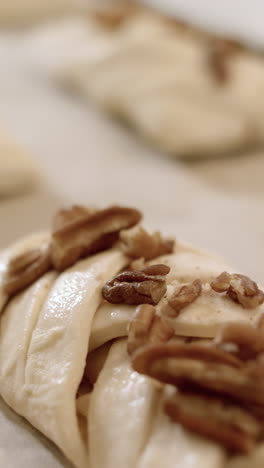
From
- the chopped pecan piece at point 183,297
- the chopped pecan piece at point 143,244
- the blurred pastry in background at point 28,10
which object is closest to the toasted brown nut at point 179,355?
the chopped pecan piece at point 183,297

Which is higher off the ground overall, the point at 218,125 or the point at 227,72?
the point at 227,72

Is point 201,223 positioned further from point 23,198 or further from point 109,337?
point 109,337

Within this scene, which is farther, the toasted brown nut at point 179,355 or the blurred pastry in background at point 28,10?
the blurred pastry in background at point 28,10

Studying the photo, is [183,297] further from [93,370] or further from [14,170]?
[14,170]

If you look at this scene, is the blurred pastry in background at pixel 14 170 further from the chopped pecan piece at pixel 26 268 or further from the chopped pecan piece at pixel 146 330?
the chopped pecan piece at pixel 146 330

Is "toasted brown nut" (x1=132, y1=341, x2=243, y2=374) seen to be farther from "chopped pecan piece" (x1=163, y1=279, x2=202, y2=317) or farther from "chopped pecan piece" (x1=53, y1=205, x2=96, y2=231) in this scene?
"chopped pecan piece" (x1=53, y1=205, x2=96, y2=231)

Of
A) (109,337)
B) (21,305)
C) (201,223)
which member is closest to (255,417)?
(109,337)
